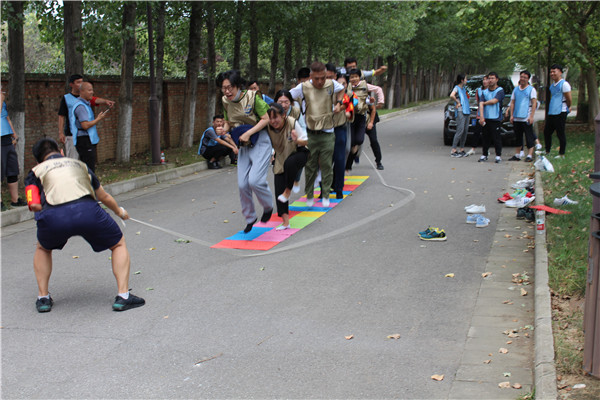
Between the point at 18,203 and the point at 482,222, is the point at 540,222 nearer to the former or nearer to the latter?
the point at 482,222

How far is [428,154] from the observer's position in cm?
1698

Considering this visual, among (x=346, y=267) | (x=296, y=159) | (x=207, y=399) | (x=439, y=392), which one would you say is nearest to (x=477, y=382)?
(x=439, y=392)

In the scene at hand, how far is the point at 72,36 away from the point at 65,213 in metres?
8.41

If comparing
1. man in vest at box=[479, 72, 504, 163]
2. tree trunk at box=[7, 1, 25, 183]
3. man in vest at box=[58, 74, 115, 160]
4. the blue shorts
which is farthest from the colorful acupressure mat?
man in vest at box=[479, 72, 504, 163]

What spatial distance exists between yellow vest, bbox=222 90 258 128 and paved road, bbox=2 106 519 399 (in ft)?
4.88

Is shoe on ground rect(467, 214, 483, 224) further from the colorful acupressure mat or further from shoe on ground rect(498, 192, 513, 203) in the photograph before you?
the colorful acupressure mat

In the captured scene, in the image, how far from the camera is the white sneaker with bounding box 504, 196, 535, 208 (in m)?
9.80

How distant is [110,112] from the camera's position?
16797 millimetres

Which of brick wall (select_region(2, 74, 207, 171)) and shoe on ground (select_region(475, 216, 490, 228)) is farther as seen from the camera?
brick wall (select_region(2, 74, 207, 171))

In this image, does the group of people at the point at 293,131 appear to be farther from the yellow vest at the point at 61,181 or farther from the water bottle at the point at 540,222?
the water bottle at the point at 540,222

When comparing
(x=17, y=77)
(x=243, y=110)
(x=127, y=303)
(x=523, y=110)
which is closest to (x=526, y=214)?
(x=243, y=110)

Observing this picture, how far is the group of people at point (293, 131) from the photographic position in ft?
27.4

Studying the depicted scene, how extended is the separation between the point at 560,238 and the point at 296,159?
329 cm

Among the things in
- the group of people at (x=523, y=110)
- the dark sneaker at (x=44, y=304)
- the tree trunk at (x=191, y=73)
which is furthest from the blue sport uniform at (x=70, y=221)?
the tree trunk at (x=191, y=73)
